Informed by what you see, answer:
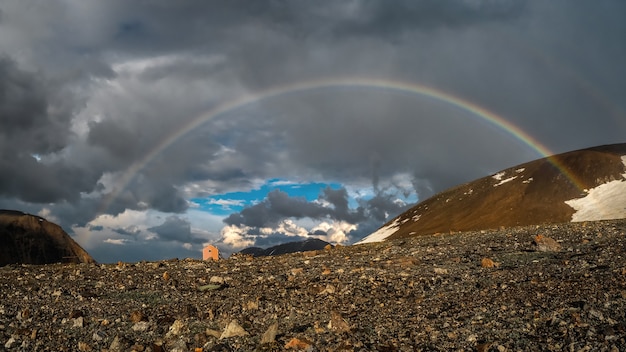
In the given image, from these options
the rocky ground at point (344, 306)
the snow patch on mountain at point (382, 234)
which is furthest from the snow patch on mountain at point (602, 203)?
the rocky ground at point (344, 306)

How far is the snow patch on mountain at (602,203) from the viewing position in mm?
122500

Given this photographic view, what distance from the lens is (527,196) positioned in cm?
15975

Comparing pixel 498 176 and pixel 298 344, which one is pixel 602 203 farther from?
pixel 298 344

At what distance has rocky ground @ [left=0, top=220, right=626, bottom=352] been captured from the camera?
10.6 meters

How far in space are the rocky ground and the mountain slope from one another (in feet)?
399

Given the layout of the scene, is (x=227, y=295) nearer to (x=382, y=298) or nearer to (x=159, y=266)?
(x=382, y=298)

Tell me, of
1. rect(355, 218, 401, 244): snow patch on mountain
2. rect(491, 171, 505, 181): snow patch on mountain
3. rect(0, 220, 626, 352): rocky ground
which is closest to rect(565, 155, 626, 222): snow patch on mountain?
rect(491, 171, 505, 181): snow patch on mountain

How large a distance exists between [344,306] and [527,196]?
16263 cm

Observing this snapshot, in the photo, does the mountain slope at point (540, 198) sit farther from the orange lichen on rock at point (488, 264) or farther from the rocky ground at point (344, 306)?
the rocky ground at point (344, 306)

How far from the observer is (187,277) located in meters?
19.8

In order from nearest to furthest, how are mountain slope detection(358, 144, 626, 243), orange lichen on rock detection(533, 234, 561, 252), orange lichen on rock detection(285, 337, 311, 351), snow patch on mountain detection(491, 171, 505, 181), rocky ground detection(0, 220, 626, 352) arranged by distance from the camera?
orange lichen on rock detection(285, 337, 311, 351) < rocky ground detection(0, 220, 626, 352) < orange lichen on rock detection(533, 234, 561, 252) < mountain slope detection(358, 144, 626, 243) < snow patch on mountain detection(491, 171, 505, 181)

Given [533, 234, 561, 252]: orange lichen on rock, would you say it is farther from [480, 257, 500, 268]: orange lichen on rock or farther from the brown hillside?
the brown hillside

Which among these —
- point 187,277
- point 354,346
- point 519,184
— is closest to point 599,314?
point 354,346

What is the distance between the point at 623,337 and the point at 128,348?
1071cm
